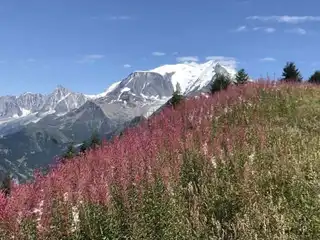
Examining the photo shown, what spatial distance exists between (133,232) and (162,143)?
249 inches

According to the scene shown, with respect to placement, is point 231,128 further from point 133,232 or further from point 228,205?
point 133,232

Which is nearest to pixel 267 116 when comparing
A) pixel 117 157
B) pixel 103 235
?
pixel 117 157

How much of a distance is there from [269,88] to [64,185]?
1336cm

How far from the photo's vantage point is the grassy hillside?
7566 mm

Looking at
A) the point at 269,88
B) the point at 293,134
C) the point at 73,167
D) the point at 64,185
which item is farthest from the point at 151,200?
the point at 269,88

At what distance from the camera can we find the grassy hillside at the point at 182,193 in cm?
757

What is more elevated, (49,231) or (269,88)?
(269,88)

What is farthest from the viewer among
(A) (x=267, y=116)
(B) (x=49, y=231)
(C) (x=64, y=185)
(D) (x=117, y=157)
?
(A) (x=267, y=116)

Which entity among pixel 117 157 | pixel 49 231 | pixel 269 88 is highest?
pixel 269 88

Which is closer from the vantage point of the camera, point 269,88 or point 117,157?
point 117,157

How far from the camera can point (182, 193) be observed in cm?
958

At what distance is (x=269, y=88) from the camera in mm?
20922

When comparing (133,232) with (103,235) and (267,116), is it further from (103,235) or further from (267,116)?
(267,116)

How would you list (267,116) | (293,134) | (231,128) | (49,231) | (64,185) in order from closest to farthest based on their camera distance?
1. (49,231)
2. (64,185)
3. (293,134)
4. (231,128)
5. (267,116)
